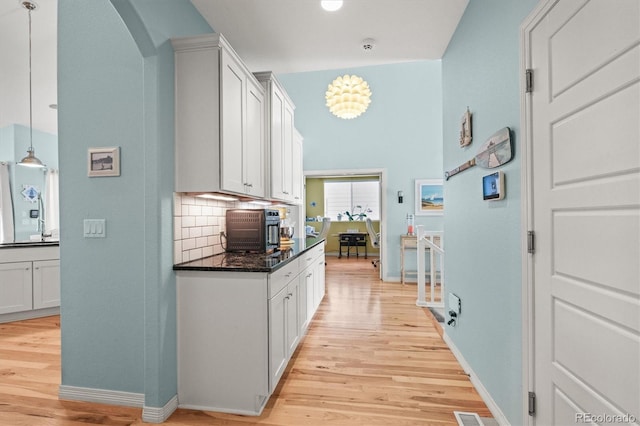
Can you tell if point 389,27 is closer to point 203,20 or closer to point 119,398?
point 203,20

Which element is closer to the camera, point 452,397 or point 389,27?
point 452,397

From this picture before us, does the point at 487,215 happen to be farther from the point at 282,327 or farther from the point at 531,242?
the point at 282,327

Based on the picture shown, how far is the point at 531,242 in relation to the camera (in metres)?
1.52

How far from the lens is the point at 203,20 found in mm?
2564

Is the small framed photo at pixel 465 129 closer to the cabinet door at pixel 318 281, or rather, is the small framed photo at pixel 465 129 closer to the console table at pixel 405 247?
the cabinet door at pixel 318 281

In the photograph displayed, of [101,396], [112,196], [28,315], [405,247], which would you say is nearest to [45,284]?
[28,315]

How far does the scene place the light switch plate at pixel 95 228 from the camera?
205cm

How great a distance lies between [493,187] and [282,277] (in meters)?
1.49

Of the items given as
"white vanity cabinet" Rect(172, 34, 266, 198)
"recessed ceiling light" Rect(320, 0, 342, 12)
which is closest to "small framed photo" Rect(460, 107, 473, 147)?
Answer: "recessed ceiling light" Rect(320, 0, 342, 12)

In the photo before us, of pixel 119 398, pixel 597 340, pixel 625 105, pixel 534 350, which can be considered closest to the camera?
pixel 625 105

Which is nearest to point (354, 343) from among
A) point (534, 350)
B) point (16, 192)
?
point (534, 350)

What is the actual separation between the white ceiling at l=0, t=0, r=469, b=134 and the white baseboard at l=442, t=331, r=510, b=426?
2753 mm

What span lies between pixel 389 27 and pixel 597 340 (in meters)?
2.62

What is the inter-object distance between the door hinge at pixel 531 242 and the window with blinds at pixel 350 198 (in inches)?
337
